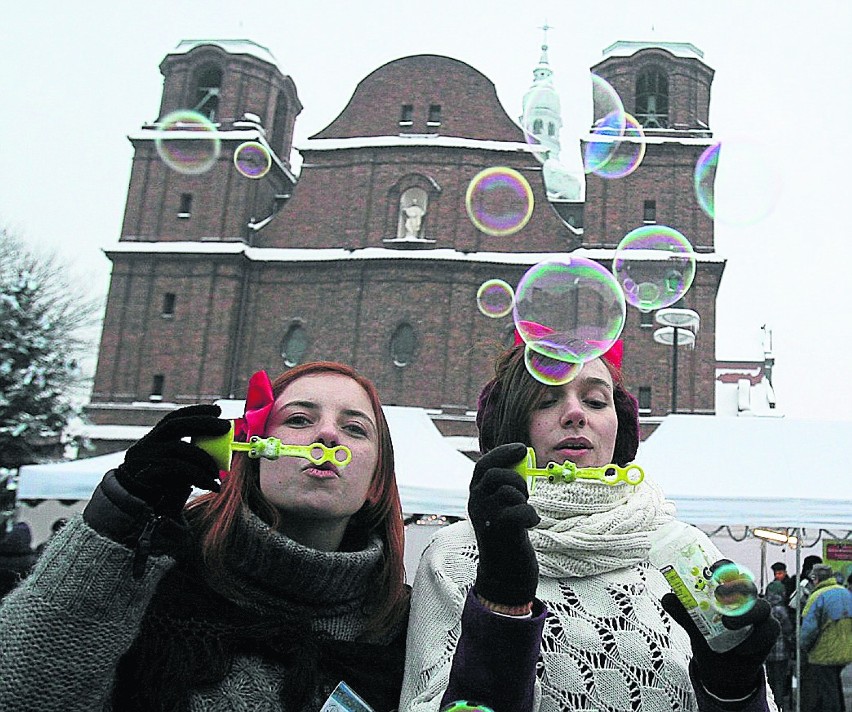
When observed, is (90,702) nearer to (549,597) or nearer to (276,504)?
(276,504)

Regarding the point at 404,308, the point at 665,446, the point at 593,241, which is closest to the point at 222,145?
the point at 404,308

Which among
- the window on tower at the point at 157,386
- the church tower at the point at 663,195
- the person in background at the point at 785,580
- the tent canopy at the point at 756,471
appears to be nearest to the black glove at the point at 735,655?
the tent canopy at the point at 756,471

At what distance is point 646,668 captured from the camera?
6.48 ft

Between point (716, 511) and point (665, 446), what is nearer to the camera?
point (716, 511)

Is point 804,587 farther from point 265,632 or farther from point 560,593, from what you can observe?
point 265,632

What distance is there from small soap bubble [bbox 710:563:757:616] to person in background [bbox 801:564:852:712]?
7545 mm

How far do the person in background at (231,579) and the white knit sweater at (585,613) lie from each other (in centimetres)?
18

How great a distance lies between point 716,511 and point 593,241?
60.3ft


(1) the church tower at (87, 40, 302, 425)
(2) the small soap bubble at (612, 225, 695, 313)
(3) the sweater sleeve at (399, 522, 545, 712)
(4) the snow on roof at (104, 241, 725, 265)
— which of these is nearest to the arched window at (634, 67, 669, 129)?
(4) the snow on roof at (104, 241, 725, 265)

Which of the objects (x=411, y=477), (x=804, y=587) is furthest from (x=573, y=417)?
(x=804, y=587)

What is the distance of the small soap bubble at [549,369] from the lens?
7.54 feet

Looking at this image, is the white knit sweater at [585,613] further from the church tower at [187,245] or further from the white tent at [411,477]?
the church tower at [187,245]

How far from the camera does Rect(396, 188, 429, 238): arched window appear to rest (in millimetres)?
25781

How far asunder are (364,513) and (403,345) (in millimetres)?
22463
